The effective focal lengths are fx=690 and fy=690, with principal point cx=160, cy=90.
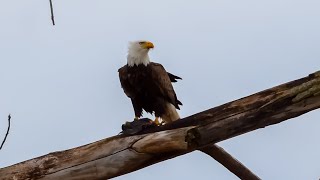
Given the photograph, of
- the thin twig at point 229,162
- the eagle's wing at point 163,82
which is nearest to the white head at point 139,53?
the eagle's wing at point 163,82

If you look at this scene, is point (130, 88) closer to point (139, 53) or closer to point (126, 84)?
point (126, 84)

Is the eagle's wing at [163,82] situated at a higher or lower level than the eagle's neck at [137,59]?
lower

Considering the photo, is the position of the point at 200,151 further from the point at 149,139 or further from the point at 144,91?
the point at 144,91

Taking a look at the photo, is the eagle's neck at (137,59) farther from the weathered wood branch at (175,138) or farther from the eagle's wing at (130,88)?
the weathered wood branch at (175,138)

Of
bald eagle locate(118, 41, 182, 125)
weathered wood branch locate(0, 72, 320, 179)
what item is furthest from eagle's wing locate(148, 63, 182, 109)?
weathered wood branch locate(0, 72, 320, 179)

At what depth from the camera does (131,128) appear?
5039 millimetres

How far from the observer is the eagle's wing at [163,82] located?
7559 mm

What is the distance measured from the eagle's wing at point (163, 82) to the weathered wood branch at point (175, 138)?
2656 mm

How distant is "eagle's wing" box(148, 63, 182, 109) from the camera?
7559mm

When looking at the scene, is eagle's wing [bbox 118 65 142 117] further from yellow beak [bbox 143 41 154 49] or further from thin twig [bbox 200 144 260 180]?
thin twig [bbox 200 144 260 180]

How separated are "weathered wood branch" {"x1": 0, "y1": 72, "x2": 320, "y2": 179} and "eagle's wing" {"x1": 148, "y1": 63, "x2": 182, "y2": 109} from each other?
8.71 ft

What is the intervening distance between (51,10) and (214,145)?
1.94 m

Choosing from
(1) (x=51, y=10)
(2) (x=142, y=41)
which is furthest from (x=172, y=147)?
(2) (x=142, y=41)

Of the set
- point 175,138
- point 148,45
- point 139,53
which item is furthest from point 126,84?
point 175,138
